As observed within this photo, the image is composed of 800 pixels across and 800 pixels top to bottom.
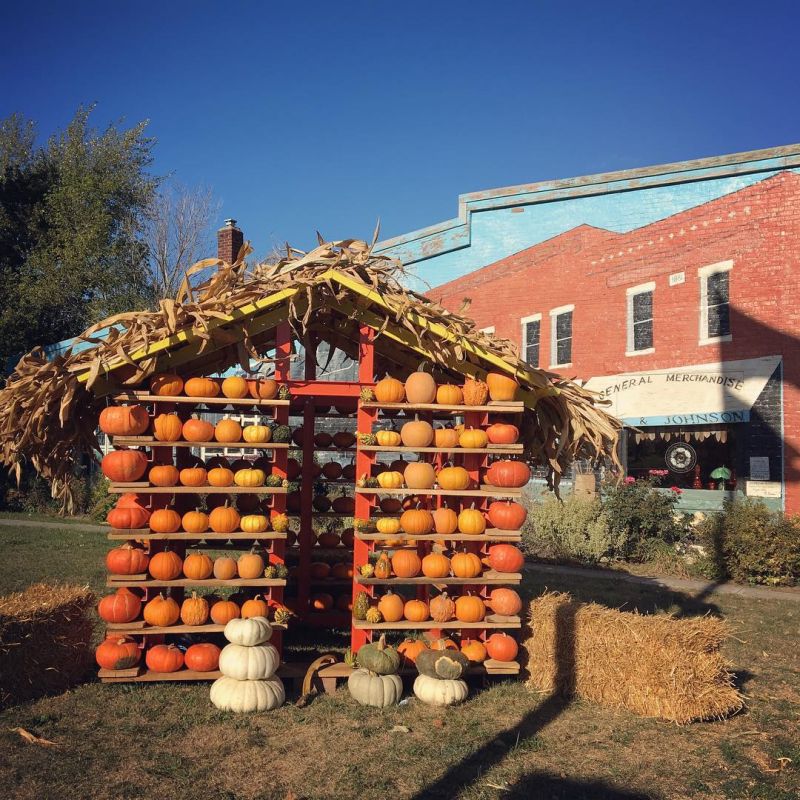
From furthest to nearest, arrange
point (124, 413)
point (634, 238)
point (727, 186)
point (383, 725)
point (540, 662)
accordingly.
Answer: point (634, 238), point (727, 186), point (540, 662), point (124, 413), point (383, 725)

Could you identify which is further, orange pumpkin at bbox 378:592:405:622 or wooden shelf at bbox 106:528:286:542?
orange pumpkin at bbox 378:592:405:622

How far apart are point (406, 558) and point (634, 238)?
12.1 meters

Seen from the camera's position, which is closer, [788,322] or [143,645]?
[143,645]

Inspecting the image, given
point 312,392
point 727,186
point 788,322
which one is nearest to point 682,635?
point 312,392

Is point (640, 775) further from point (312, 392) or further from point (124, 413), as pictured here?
point (124, 413)

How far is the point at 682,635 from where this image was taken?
6.54 metres

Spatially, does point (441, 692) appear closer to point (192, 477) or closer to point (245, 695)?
point (245, 695)

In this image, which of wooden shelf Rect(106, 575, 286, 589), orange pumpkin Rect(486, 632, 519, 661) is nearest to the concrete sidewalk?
orange pumpkin Rect(486, 632, 519, 661)

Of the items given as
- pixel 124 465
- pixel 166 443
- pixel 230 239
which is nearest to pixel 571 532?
Result: pixel 166 443

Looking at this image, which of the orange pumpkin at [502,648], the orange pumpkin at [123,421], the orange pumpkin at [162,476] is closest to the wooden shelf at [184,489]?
the orange pumpkin at [162,476]

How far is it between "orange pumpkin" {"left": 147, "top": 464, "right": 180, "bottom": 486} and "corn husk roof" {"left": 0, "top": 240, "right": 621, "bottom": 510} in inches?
33.3

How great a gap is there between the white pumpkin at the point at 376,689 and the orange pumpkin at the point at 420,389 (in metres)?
2.62

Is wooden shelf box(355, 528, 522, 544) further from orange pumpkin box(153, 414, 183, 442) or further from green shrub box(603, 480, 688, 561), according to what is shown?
green shrub box(603, 480, 688, 561)

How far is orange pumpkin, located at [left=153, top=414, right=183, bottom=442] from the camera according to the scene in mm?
7031
